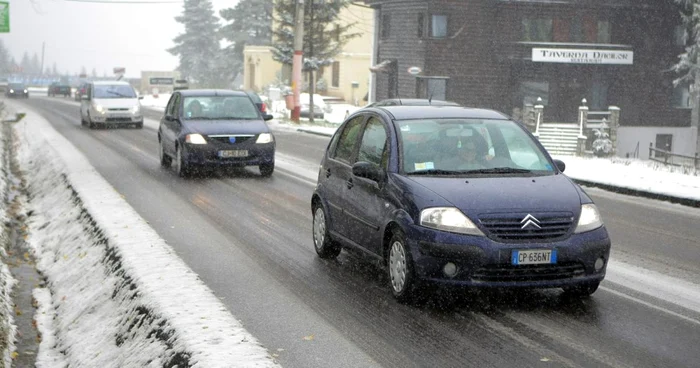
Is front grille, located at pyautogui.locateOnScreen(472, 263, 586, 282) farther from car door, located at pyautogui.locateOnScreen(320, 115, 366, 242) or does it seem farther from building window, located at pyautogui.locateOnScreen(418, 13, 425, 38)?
building window, located at pyautogui.locateOnScreen(418, 13, 425, 38)

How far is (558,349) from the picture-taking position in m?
6.76

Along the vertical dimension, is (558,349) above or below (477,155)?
below

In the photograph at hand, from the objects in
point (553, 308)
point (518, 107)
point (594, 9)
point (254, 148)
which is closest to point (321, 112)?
point (518, 107)

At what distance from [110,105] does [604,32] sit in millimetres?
29092

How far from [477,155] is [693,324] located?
7.64 ft

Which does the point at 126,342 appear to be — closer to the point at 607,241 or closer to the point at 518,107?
the point at 607,241

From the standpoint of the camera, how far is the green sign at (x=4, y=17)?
44.9 metres

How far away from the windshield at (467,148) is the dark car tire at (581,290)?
3.51 ft

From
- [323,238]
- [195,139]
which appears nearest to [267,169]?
[195,139]

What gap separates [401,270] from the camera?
8.09 m

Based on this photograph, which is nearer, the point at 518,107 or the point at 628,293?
the point at 628,293

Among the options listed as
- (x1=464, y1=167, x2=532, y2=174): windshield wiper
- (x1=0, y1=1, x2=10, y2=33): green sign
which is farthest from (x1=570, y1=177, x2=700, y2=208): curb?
(x1=0, y1=1, x2=10, y2=33): green sign

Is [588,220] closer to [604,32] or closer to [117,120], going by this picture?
[117,120]

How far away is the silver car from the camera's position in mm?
35281
